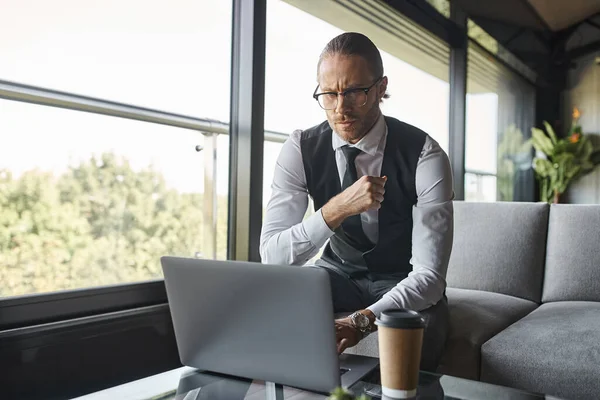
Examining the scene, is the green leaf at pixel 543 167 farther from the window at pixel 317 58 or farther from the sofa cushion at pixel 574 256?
Result: the sofa cushion at pixel 574 256

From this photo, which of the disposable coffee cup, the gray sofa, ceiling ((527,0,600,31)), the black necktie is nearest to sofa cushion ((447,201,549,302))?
the gray sofa

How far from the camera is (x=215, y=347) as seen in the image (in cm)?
110

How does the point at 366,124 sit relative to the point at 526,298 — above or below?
above

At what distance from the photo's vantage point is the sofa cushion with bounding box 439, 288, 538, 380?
5.77ft

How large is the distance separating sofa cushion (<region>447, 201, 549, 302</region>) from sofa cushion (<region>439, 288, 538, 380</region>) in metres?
0.08

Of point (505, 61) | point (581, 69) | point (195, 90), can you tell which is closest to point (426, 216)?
point (195, 90)

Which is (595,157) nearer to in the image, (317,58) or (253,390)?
(317,58)

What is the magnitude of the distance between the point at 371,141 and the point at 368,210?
243 mm

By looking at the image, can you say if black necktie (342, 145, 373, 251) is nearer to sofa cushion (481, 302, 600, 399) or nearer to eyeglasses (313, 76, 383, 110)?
eyeglasses (313, 76, 383, 110)

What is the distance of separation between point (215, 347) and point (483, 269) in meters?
1.62

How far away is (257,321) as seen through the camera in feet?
3.33

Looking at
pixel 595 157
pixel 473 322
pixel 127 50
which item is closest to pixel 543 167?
pixel 595 157

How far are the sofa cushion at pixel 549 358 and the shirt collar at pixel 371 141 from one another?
0.71 meters

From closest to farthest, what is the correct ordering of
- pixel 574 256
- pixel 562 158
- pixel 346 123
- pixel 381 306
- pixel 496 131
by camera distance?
pixel 381 306 → pixel 346 123 → pixel 574 256 → pixel 496 131 → pixel 562 158
